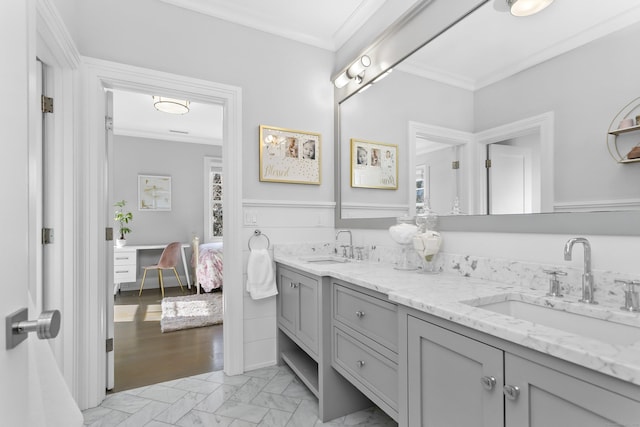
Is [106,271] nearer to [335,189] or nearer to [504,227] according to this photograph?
[335,189]

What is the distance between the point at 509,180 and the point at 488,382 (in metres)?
0.93

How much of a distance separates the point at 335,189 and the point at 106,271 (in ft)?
5.90

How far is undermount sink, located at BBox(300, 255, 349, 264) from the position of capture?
2.45 meters

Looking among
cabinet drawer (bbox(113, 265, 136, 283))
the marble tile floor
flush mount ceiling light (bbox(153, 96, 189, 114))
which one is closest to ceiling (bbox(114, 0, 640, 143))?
flush mount ceiling light (bbox(153, 96, 189, 114))

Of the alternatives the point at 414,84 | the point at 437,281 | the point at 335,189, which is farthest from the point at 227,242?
the point at 414,84

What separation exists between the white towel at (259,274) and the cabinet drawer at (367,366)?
793mm

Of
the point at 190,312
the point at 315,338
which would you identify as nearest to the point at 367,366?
the point at 315,338

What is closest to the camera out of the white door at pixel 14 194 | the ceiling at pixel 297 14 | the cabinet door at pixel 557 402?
the white door at pixel 14 194

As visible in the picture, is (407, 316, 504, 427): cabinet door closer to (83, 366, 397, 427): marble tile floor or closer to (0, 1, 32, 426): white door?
(83, 366, 397, 427): marble tile floor

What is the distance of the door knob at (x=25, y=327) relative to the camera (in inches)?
21.4

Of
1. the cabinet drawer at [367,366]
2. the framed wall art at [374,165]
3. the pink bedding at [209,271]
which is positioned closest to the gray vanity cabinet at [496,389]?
the cabinet drawer at [367,366]

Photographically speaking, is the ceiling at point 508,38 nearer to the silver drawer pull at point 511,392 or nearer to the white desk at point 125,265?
the silver drawer pull at point 511,392

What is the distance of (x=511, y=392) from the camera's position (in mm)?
829

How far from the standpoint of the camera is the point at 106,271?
2.14 meters
